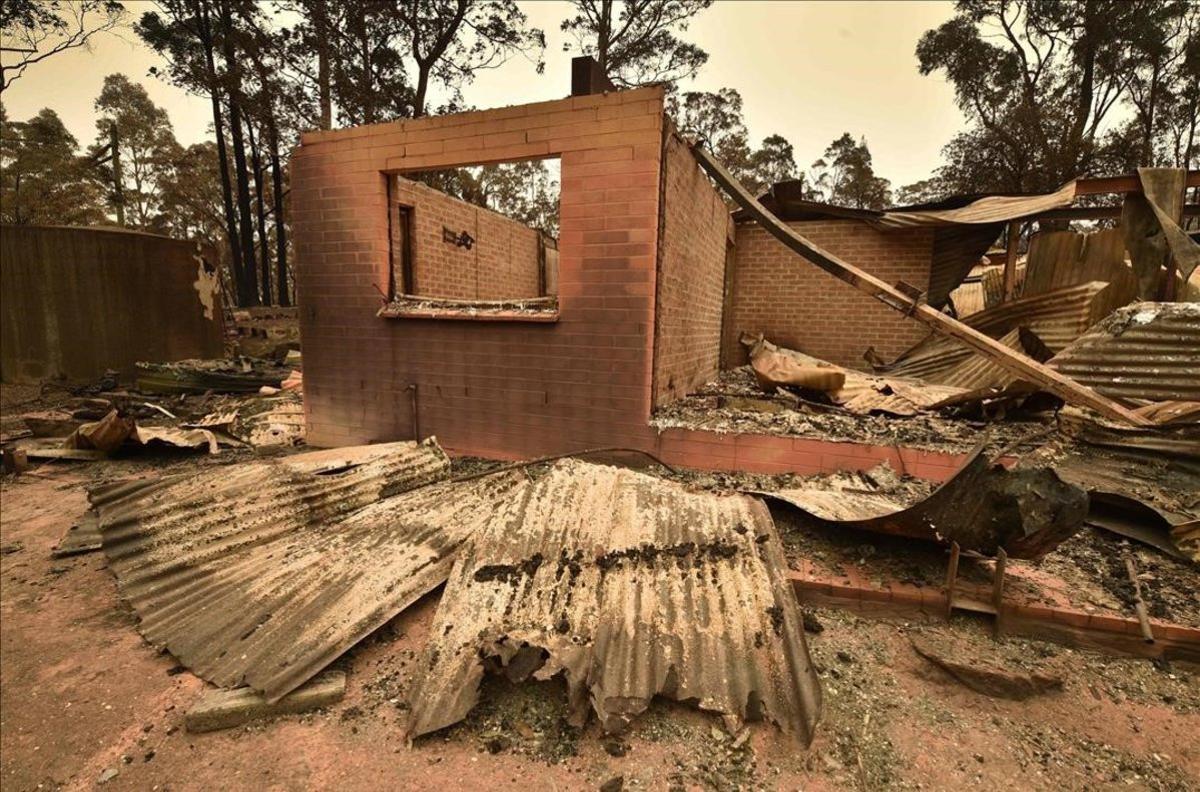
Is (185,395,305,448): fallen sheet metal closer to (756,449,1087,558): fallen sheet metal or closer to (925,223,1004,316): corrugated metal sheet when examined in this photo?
(756,449,1087,558): fallen sheet metal

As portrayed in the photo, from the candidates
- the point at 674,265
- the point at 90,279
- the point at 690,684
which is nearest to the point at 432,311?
the point at 674,265

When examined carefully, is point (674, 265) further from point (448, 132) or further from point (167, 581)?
point (167, 581)

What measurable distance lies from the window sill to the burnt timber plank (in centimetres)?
208

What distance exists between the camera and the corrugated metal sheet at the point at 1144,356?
3.82 meters

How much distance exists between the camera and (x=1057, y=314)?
550cm

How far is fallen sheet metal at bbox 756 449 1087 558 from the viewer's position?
1.95 metres

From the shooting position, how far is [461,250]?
25.2ft

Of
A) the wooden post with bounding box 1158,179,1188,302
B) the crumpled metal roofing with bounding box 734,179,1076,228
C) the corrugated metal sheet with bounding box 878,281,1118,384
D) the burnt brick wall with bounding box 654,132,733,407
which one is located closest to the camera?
the burnt brick wall with bounding box 654,132,733,407

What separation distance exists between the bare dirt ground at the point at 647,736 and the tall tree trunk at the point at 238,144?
49.3 feet

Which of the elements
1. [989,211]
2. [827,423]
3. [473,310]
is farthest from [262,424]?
[989,211]

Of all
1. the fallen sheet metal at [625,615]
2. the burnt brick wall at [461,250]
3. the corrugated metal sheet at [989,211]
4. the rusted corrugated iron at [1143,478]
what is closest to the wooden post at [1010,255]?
the corrugated metal sheet at [989,211]

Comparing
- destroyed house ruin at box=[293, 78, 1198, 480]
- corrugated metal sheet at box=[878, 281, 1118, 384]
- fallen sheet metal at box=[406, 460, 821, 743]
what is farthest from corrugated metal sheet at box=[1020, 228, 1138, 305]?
fallen sheet metal at box=[406, 460, 821, 743]

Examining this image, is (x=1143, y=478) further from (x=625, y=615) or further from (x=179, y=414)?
(x=179, y=414)

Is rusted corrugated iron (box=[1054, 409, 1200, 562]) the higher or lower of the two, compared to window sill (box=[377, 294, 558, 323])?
lower
